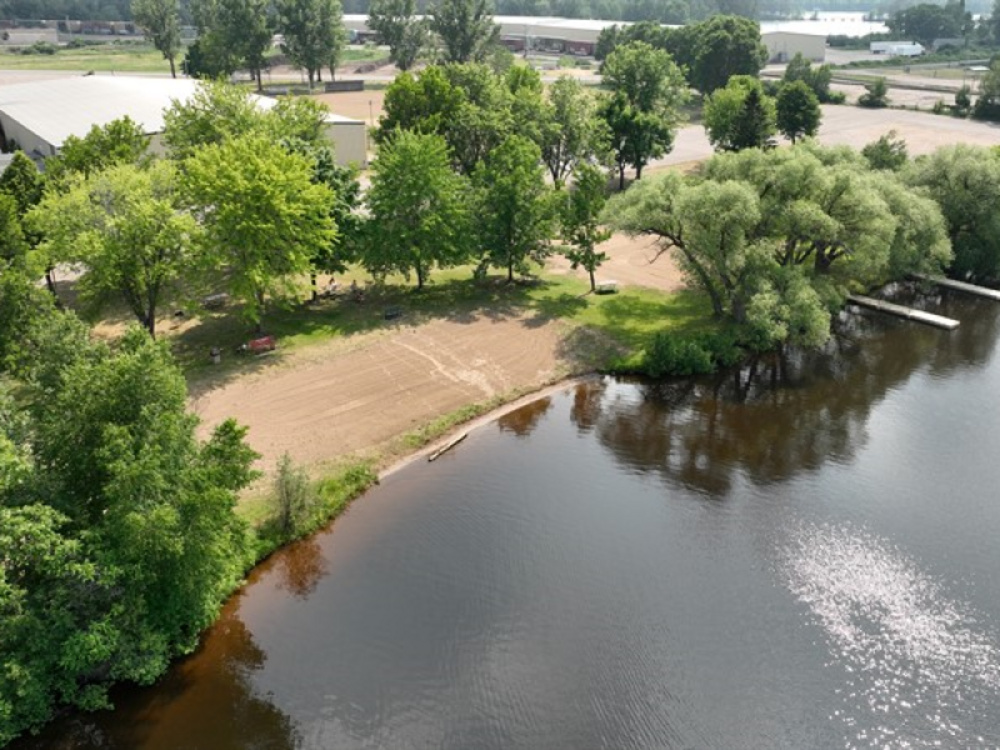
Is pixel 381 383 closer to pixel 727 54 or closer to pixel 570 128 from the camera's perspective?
pixel 570 128

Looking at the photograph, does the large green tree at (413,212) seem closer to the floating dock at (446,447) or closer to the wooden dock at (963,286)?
the floating dock at (446,447)

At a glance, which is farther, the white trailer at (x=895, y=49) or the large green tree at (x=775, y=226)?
the white trailer at (x=895, y=49)

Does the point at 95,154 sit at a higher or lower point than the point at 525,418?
higher

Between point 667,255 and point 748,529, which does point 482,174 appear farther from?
point 748,529

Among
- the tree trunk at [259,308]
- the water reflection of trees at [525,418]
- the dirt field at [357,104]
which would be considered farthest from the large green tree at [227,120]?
the dirt field at [357,104]

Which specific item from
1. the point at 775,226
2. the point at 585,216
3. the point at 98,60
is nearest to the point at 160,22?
the point at 98,60

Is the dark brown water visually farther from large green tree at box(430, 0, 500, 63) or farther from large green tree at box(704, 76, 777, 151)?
large green tree at box(430, 0, 500, 63)

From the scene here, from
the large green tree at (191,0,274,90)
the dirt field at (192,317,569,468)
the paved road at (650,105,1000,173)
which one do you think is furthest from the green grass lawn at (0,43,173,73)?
the dirt field at (192,317,569,468)
